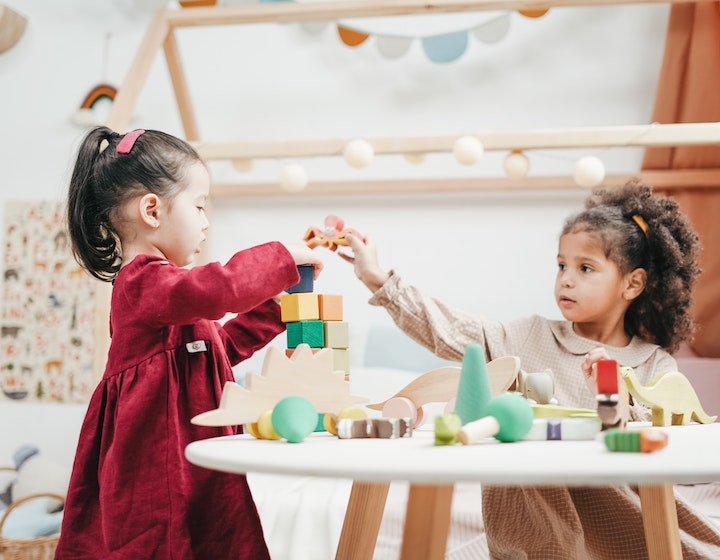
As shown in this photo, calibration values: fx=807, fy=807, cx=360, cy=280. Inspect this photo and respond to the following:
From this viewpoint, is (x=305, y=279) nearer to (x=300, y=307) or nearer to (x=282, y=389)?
(x=300, y=307)

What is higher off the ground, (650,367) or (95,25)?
(95,25)

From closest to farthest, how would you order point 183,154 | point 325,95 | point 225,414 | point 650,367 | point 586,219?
point 225,414 → point 183,154 → point 650,367 → point 586,219 → point 325,95

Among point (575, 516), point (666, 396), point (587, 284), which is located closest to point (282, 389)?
point (666, 396)

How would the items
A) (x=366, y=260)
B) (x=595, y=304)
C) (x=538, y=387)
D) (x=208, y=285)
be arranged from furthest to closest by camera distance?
(x=595, y=304)
(x=366, y=260)
(x=538, y=387)
(x=208, y=285)

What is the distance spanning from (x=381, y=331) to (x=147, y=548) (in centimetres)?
118

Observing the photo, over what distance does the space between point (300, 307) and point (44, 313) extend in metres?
1.59

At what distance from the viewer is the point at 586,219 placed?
4.69 feet

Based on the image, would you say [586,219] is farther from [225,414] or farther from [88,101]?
[88,101]

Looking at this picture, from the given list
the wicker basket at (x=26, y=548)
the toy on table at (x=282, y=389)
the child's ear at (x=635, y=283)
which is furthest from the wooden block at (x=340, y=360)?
the wicker basket at (x=26, y=548)

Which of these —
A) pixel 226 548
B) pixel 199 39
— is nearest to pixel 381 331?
pixel 199 39

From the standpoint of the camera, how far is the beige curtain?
180cm

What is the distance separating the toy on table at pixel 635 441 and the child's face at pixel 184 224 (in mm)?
556

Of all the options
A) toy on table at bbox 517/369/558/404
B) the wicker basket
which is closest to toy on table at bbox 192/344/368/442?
toy on table at bbox 517/369/558/404

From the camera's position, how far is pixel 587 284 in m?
1.37
